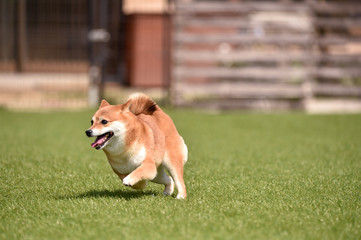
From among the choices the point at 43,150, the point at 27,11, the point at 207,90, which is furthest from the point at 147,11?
the point at 43,150

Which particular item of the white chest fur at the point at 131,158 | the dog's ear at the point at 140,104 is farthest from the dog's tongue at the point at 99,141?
the dog's ear at the point at 140,104

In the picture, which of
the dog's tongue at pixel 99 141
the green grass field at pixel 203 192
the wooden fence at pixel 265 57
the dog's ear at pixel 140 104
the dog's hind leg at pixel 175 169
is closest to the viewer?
the green grass field at pixel 203 192

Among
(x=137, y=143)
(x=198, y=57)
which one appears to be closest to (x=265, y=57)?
(x=198, y=57)

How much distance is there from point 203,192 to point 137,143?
32.6 inches

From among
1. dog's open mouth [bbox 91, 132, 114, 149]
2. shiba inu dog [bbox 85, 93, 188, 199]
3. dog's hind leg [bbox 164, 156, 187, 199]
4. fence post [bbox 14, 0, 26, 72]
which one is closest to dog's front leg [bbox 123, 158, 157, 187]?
shiba inu dog [bbox 85, 93, 188, 199]

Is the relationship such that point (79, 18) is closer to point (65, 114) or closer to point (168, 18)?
point (168, 18)

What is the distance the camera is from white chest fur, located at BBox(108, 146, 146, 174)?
4336mm

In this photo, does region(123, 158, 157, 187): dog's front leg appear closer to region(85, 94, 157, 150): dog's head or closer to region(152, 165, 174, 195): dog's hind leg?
region(85, 94, 157, 150): dog's head

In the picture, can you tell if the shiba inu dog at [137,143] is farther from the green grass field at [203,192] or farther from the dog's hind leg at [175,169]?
the green grass field at [203,192]

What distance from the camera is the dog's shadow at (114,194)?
4693mm

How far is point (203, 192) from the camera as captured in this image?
4887mm

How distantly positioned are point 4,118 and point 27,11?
214 inches

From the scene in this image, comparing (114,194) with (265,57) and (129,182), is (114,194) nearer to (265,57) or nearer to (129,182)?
(129,182)

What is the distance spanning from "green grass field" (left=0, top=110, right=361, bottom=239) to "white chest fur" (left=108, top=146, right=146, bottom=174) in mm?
272
